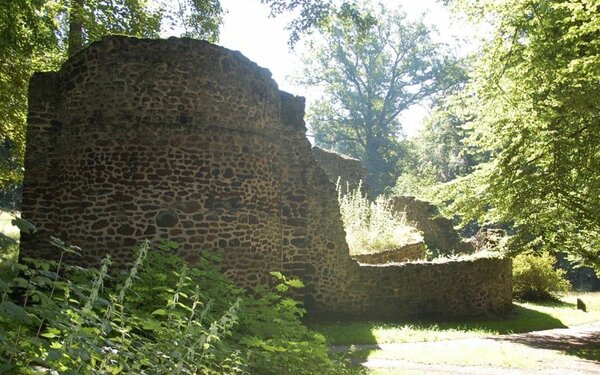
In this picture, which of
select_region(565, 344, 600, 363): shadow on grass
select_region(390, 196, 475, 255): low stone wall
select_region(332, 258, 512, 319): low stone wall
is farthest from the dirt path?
select_region(390, 196, 475, 255): low stone wall

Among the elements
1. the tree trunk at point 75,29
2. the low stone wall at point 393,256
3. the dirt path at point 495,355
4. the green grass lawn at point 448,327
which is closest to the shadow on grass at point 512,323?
the green grass lawn at point 448,327

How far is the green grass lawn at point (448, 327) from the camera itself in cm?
1095

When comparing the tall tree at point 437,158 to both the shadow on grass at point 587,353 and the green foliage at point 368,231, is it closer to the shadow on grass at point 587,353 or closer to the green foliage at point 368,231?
the green foliage at point 368,231

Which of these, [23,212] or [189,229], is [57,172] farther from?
[189,229]

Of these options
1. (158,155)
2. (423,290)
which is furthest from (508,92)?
(158,155)

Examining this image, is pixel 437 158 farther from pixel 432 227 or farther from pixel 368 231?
pixel 368 231

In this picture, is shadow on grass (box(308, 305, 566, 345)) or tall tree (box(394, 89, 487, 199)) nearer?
shadow on grass (box(308, 305, 566, 345))

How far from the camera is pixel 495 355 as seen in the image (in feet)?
31.9

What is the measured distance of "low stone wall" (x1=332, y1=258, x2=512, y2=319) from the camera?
1316 centimetres

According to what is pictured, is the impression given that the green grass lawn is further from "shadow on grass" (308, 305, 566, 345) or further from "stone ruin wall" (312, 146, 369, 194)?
"stone ruin wall" (312, 146, 369, 194)

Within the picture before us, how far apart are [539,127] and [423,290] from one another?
5.24 metres

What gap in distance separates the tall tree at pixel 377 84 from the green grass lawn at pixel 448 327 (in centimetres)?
2858

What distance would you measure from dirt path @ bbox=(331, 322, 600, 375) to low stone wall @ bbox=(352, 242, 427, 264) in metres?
4.21

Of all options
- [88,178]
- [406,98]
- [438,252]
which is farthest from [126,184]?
[406,98]
